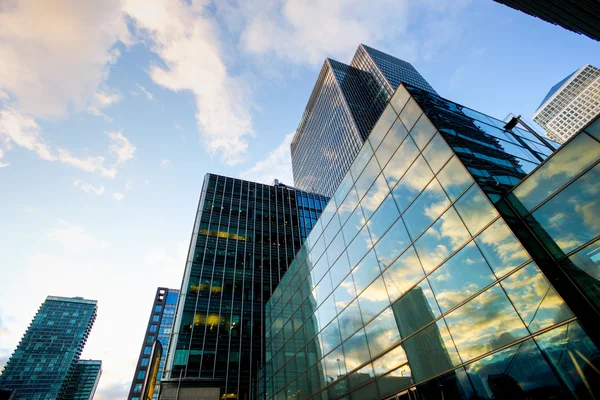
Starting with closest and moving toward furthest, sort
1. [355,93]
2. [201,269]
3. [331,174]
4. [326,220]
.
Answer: [326,220], [201,269], [331,174], [355,93]

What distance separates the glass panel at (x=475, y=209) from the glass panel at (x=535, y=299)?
193cm

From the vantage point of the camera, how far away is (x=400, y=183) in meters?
14.8

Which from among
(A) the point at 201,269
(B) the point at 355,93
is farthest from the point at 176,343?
(B) the point at 355,93

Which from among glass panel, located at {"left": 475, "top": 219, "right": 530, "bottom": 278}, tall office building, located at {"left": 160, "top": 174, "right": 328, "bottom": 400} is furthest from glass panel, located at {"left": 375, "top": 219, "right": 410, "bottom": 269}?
tall office building, located at {"left": 160, "top": 174, "right": 328, "bottom": 400}

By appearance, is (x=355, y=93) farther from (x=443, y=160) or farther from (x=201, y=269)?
(x=443, y=160)

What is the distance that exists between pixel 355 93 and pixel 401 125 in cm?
11769

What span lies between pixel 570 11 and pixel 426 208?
5403 cm

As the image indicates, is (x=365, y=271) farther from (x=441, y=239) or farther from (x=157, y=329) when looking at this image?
(x=157, y=329)

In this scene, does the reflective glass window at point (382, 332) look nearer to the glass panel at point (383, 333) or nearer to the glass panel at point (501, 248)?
the glass panel at point (383, 333)

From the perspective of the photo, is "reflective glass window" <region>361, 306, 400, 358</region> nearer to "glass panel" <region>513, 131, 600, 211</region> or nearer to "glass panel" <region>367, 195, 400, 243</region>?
"glass panel" <region>367, 195, 400, 243</region>

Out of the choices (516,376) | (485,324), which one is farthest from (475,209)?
(516,376)

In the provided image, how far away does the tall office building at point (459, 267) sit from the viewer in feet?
26.1

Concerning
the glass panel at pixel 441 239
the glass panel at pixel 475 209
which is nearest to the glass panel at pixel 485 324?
the glass panel at pixel 441 239

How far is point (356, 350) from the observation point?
1574cm
